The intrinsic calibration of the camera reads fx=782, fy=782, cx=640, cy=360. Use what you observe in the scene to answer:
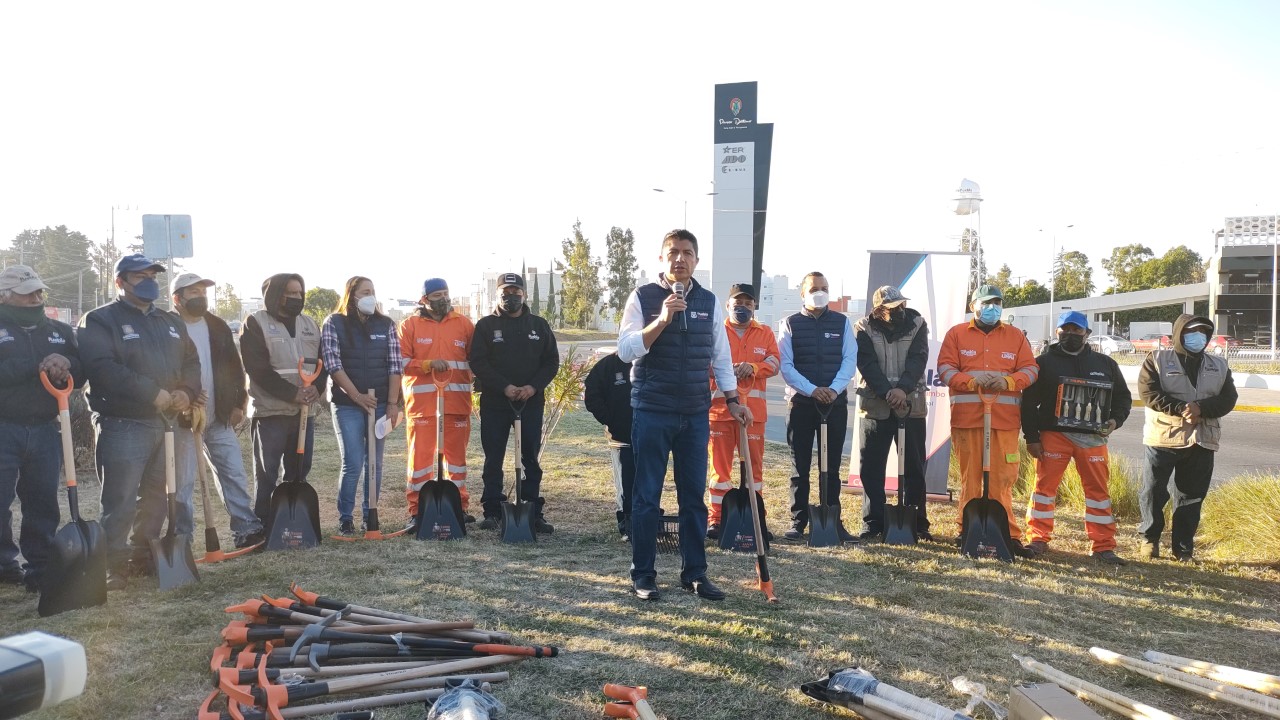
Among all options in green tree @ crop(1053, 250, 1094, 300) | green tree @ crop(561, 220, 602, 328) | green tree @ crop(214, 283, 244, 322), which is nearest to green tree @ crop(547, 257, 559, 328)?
green tree @ crop(561, 220, 602, 328)

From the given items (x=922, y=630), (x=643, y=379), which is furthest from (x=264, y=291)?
(x=922, y=630)

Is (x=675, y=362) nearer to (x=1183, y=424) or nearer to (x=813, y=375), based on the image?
(x=813, y=375)

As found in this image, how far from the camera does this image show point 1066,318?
6352 millimetres

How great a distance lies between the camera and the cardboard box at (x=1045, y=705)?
2873 millimetres

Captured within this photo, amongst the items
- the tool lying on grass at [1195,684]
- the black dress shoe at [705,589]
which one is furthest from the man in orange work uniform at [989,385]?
the black dress shoe at [705,589]

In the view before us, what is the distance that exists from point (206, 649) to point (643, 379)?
2772 millimetres

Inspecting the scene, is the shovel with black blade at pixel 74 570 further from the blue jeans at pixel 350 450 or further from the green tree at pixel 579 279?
the green tree at pixel 579 279

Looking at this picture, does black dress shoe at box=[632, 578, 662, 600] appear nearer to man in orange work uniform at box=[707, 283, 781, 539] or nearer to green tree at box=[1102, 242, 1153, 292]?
man in orange work uniform at box=[707, 283, 781, 539]

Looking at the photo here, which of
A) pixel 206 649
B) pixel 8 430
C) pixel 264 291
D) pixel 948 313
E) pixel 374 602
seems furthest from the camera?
pixel 948 313

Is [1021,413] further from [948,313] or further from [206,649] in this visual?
[206,649]

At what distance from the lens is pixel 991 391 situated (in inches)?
248

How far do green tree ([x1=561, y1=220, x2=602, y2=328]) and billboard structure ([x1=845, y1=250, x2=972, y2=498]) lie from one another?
35964 mm

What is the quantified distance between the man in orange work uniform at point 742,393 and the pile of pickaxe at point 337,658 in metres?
3.06

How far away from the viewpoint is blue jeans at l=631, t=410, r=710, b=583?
193 inches
